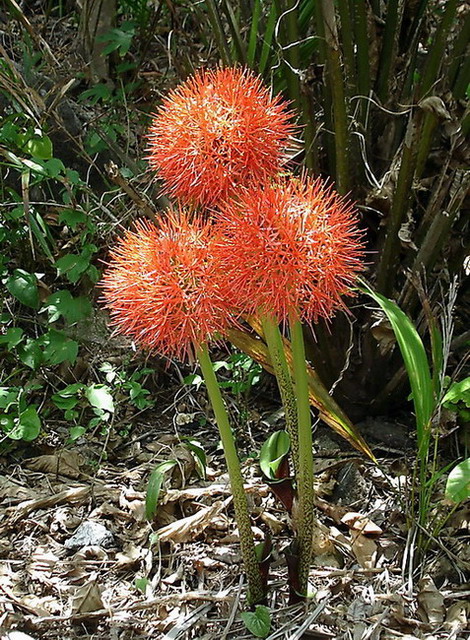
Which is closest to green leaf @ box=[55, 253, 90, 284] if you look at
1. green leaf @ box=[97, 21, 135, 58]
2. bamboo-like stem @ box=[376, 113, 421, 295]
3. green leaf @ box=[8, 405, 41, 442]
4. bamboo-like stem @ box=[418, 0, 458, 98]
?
green leaf @ box=[8, 405, 41, 442]

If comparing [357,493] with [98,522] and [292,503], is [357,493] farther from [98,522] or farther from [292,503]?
[98,522]

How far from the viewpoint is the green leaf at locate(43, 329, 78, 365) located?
7.84ft

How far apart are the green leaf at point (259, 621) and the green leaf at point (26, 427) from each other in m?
0.93

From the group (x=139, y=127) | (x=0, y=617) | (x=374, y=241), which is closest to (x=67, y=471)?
(x=0, y=617)

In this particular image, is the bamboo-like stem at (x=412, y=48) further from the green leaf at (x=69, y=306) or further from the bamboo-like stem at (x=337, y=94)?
the green leaf at (x=69, y=306)

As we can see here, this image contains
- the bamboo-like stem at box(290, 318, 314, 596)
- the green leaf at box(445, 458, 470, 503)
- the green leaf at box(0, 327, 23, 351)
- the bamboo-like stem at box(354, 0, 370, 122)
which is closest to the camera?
the bamboo-like stem at box(290, 318, 314, 596)

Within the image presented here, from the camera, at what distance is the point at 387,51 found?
2258mm

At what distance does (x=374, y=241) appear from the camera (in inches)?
93.9

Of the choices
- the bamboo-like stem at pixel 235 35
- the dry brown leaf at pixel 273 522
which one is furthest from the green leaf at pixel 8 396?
the bamboo-like stem at pixel 235 35

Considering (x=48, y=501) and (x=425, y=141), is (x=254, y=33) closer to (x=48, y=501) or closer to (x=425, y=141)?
(x=425, y=141)

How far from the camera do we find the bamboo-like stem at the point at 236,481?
1.50 meters

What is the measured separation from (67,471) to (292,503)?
1.04 meters

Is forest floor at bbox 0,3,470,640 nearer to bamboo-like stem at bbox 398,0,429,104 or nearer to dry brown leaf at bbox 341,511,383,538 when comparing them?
dry brown leaf at bbox 341,511,383,538

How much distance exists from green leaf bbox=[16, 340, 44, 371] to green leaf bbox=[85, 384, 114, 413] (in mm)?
219
